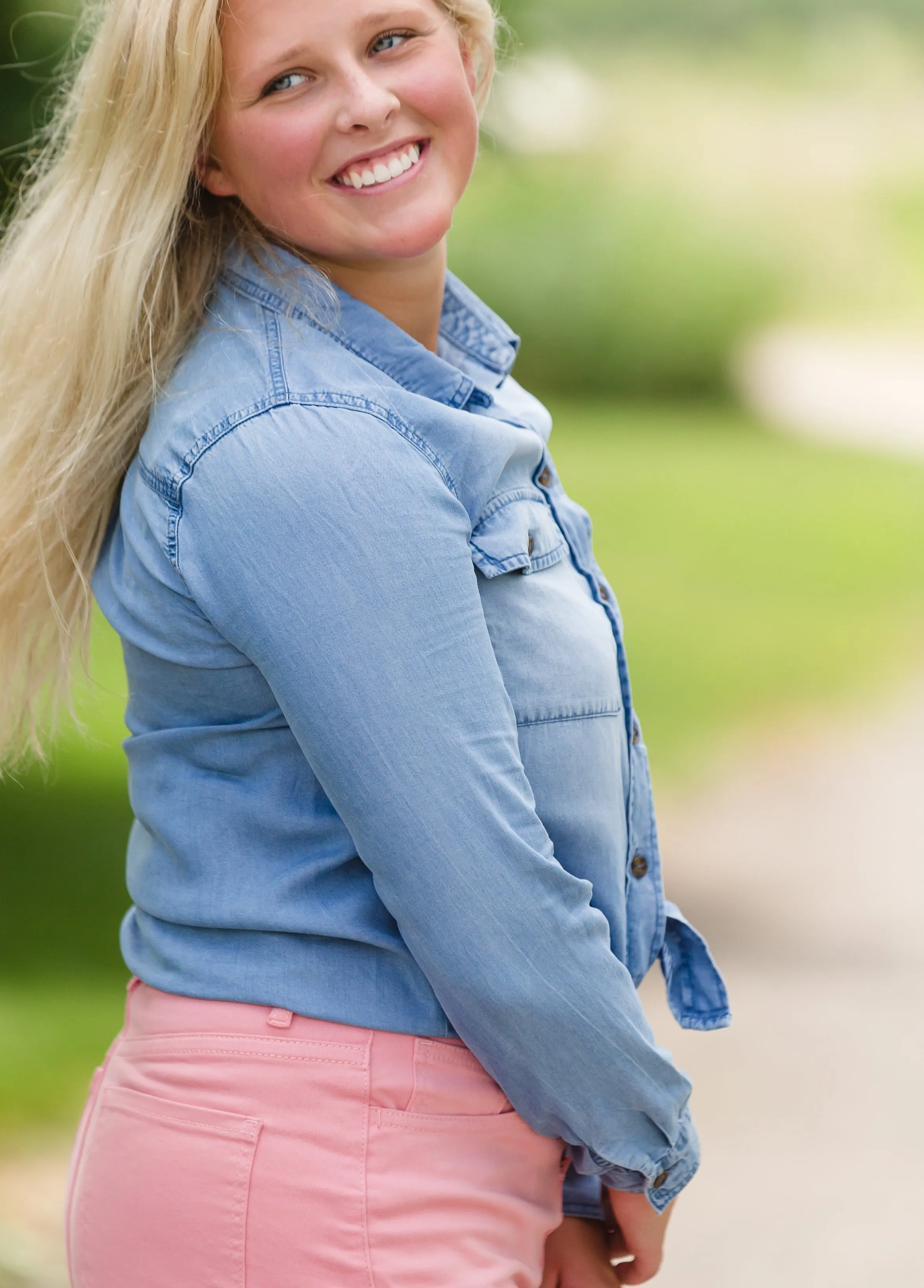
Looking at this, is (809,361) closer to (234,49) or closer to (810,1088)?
(810,1088)

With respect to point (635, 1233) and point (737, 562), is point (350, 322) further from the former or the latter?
point (737, 562)

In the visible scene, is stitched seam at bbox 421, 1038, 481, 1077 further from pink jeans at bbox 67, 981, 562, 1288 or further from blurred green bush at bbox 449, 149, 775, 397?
blurred green bush at bbox 449, 149, 775, 397

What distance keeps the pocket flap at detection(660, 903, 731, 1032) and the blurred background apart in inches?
26.2

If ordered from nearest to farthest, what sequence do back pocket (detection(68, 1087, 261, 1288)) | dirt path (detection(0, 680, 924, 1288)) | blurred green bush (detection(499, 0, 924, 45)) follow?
1. back pocket (detection(68, 1087, 261, 1288))
2. dirt path (detection(0, 680, 924, 1288))
3. blurred green bush (detection(499, 0, 924, 45))

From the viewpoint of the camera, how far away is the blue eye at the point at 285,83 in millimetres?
1345

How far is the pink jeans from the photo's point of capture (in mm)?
1261

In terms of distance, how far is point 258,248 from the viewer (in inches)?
→ 55.9

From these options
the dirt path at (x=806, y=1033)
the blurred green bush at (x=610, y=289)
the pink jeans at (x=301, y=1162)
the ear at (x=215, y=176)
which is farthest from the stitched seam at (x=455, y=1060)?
the blurred green bush at (x=610, y=289)

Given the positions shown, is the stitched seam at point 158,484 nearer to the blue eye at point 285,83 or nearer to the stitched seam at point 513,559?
→ the stitched seam at point 513,559

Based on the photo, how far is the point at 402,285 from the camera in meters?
1.49

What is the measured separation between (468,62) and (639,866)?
859mm

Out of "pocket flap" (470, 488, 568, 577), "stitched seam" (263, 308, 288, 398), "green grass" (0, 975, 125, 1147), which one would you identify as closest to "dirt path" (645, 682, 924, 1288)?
"green grass" (0, 975, 125, 1147)

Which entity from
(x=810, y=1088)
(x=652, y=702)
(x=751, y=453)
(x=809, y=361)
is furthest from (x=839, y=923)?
(x=809, y=361)

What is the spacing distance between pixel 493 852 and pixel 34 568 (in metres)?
0.60
